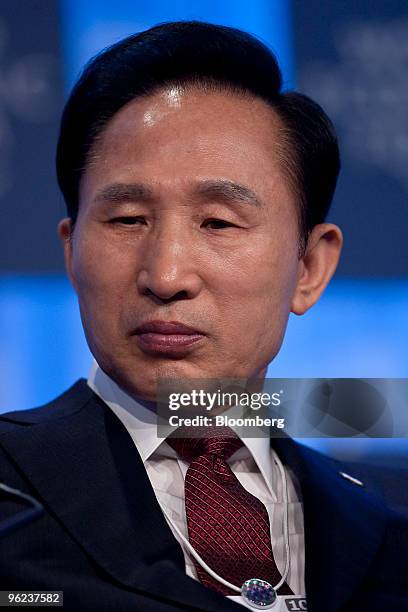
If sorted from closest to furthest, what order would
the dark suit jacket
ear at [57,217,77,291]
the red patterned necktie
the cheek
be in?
the dark suit jacket < the red patterned necktie < the cheek < ear at [57,217,77,291]

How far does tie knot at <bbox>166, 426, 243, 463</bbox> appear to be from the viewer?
4.54 feet

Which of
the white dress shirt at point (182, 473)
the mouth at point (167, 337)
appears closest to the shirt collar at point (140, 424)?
the white dress shirt at point (182, 473)

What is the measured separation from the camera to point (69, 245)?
61.4 inches

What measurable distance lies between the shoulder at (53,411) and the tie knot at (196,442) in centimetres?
16

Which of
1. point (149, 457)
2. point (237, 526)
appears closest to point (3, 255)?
point (149, 457)

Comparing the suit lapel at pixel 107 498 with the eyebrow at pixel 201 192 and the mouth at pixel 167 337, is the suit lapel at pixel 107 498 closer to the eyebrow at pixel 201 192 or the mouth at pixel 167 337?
the mouth at pixel 167 337

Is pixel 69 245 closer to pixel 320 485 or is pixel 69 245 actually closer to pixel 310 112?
pixel 310 112

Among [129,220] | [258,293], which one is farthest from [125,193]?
[258,293]

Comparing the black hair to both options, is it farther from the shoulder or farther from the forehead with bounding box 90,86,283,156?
the shoulder

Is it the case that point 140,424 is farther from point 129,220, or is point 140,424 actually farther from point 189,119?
point 189,119

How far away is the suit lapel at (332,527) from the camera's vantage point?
1301mm

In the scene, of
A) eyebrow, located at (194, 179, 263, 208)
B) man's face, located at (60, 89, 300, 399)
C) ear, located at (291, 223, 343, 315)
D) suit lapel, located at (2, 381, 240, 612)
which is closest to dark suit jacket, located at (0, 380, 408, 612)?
suit lapel, located at (2, 381, 240, 612)

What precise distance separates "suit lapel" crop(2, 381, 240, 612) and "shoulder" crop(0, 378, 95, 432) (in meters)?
0.01

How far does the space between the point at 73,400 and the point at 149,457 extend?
0.53 ft
